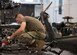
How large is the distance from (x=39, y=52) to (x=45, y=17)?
132cm

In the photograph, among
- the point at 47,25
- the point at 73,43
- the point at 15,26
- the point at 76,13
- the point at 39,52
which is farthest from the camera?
the point at 76,13

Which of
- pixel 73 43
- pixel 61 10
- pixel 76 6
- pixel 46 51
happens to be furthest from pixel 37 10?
pixel 73 43

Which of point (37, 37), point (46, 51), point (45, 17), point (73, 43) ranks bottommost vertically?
point (46, 51)

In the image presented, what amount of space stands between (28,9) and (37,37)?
28.9 feet

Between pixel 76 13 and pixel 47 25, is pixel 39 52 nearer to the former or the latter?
pixel 47 25

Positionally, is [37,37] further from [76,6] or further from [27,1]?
[27,1]

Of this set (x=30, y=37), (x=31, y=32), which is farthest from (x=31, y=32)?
(x=30, y=37)

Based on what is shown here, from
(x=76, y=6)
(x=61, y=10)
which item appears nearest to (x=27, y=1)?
(x=61, y=10)

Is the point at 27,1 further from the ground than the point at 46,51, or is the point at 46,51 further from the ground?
the point at 27,1

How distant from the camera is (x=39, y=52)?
161 inches

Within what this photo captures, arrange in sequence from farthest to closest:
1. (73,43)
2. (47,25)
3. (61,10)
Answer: (61,10) → (47,25) → (73,43)

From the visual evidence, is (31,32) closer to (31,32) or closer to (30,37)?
(31,32)

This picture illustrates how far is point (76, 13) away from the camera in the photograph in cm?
1008

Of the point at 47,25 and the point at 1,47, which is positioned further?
the point at 47,25
